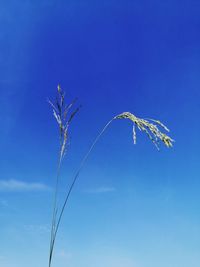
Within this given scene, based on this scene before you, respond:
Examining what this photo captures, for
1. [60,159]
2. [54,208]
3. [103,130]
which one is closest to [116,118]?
[103,130]

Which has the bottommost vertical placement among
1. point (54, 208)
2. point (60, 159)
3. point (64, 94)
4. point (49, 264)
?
point (49, 264)

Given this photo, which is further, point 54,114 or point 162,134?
point 54,114

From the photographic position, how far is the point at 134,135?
5125mm

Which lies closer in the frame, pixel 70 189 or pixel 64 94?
pixel 70 189

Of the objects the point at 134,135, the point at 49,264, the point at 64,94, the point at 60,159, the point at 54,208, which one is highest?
the point at 64,94

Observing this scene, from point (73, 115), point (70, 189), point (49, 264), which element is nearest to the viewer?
point (49, 264)

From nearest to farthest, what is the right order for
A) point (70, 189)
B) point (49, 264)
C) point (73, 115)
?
point (49, 264) → point (70, 189) → point (73, 115)

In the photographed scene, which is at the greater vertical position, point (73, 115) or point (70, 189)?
point (73, 115)

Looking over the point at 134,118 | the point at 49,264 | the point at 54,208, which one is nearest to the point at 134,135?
the point at 134,118

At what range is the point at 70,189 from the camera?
4.72 metres

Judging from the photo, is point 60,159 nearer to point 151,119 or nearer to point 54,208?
point 54,208

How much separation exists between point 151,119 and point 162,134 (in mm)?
303

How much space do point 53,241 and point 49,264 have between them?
10.1 inches

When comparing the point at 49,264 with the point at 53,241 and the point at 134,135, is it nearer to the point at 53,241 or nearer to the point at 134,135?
the point at 53,241
